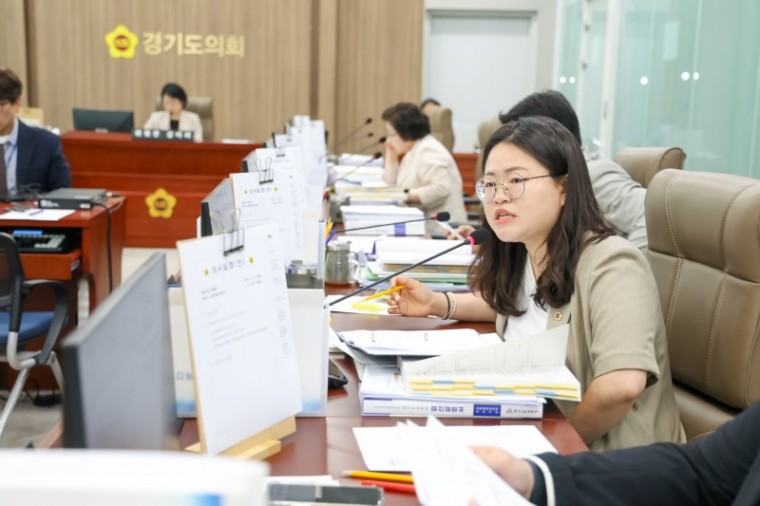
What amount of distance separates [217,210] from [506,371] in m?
0.68

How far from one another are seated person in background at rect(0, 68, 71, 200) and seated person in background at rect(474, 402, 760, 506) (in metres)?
3.60

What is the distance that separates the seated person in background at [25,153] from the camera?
419 cm

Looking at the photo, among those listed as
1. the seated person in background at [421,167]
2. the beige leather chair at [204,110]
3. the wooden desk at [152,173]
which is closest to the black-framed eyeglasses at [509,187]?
the seated person in background at [421,167]

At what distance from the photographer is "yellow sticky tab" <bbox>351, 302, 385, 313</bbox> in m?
2.24

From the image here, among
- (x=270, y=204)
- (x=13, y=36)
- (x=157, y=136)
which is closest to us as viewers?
(x=270, y=204)

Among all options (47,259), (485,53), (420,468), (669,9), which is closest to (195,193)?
(47,259)

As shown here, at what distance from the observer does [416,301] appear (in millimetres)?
2154

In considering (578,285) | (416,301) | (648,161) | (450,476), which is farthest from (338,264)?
(450,476)

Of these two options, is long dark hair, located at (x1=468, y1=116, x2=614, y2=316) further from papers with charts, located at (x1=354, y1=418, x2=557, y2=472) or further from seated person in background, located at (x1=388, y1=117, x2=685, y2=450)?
papers with charts, located at (x1=354, y1=418, x2=557, y2=472)

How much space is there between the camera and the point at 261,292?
1186mm

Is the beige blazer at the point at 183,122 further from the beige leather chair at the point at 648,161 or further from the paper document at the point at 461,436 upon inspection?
the paper document at the point at 461,436

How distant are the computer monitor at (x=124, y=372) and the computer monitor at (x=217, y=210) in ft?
1.92

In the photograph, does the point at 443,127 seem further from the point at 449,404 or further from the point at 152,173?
the point at 449,404

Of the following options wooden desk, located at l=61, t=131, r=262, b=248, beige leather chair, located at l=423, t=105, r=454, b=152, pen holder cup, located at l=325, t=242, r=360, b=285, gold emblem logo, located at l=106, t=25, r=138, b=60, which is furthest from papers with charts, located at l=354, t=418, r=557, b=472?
gold emblem logo, located at l=106, t=25, r=138, b=60
